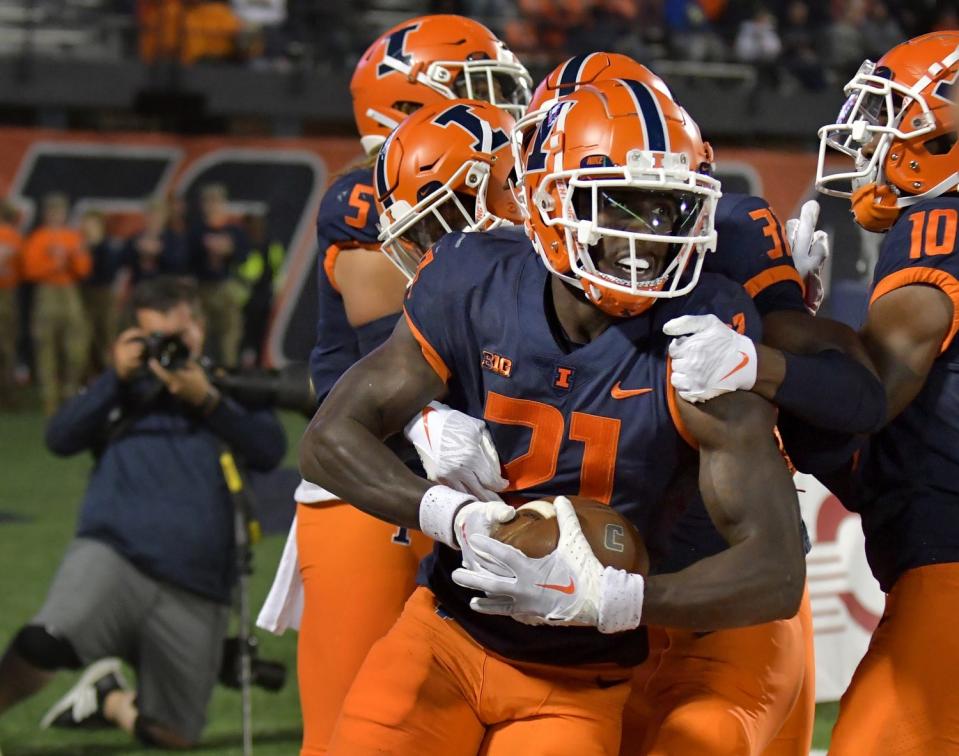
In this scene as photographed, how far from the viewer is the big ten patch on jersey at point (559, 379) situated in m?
2.51

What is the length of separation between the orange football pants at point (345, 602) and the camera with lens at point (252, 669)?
136 centimetres

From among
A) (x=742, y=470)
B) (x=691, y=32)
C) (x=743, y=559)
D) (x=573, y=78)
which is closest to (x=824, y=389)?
(x=742, y=470)

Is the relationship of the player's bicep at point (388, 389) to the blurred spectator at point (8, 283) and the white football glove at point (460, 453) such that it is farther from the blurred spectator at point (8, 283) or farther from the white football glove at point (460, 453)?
the blurred spectator at point (8, 283)

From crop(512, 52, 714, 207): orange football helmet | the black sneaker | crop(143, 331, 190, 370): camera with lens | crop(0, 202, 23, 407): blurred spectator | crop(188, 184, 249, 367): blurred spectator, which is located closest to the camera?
crop(512, 52, 714, 207): orange football helmet

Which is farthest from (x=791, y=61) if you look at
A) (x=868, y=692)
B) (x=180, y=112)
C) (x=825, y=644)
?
(x=868, y=692)

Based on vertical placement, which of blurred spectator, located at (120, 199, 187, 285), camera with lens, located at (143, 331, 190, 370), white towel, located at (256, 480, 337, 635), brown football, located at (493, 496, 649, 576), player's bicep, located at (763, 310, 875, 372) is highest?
player's bicep, located at (763, 310, 875, 372)

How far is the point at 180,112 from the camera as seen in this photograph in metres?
13.2

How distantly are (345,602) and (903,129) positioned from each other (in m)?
1.57

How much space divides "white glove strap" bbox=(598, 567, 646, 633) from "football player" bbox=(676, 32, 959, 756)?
0.56m

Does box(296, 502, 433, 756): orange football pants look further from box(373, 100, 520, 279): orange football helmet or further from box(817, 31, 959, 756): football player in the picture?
box(817, 31, 959, 756): football player

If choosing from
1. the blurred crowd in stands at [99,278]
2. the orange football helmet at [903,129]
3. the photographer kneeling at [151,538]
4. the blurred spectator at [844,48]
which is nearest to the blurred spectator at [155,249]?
the blurred crowd in stands at [99,278]

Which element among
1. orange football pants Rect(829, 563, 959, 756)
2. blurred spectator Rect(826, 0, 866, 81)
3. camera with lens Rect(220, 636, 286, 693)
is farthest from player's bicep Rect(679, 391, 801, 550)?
blurred spectator Rect(826, 0, 866, 81)

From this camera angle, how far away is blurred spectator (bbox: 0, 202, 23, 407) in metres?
11.8

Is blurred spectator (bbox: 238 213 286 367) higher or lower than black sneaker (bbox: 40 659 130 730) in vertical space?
lower
